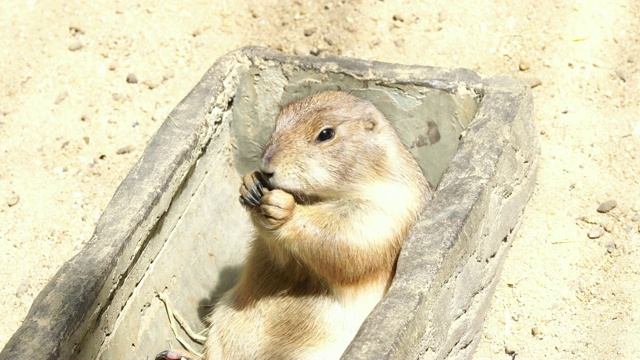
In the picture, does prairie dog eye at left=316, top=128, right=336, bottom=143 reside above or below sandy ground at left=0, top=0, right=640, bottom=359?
above

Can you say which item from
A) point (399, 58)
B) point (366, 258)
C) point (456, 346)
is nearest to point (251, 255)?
point (366, 258)

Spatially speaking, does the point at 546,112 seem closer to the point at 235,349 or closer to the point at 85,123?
the point at 235,349

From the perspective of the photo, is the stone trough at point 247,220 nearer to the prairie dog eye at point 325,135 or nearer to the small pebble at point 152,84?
the prairie dog eye at point 325,135

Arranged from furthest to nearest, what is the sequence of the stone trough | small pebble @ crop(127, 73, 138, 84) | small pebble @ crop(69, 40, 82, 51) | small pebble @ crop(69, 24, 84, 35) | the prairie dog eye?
small pebble @ crop(69, 24, 84, 35) < small pebble @ crop(69, 40, 82, 51) < small pebble @ crop(127, 73, 138, 84) < the prairie dog eye < the stone trough

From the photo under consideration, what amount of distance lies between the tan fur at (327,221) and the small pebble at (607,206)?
1312mm

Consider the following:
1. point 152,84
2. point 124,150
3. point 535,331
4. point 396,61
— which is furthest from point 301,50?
point 535,331

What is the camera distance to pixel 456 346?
4219 mm

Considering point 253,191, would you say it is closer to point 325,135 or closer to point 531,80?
point 325,135

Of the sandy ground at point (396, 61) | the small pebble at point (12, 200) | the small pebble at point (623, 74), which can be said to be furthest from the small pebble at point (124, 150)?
the small pebble at point (623, 74)

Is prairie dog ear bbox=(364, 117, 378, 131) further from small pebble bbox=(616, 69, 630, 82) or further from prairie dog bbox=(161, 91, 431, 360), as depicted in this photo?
small pebble bbox=(616, 69, 630, 82)

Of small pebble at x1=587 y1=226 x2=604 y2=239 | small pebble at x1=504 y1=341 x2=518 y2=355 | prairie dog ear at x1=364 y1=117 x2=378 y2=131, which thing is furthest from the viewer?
small pebble at x1=587 y1=226 x2=604 y2=239

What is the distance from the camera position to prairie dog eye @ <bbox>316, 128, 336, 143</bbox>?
4.04 metres

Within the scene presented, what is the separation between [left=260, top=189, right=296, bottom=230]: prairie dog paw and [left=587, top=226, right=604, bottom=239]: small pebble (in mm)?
1870

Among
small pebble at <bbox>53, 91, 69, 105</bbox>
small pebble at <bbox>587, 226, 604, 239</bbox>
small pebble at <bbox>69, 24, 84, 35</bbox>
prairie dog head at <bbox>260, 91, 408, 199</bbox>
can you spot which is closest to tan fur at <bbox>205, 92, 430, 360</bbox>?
prairie dog head at <bbox>260, 91, 408, 199</bbox>
